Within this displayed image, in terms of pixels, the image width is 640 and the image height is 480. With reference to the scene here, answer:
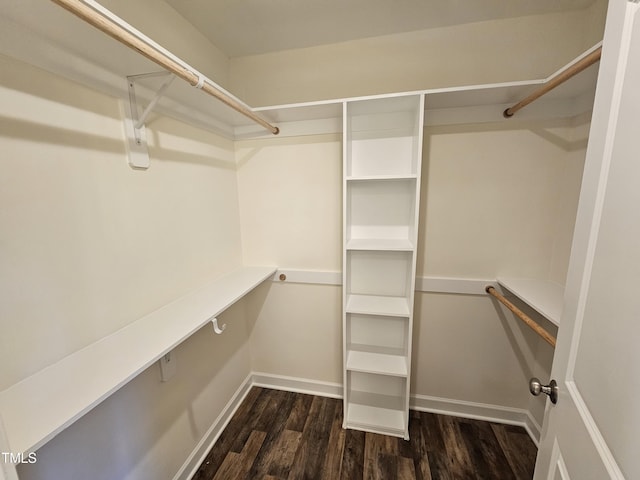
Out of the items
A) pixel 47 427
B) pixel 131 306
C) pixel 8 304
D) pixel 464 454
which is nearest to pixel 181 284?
pixel 131 306

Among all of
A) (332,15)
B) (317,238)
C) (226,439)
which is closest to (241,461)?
(226,439)

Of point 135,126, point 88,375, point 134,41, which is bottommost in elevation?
point 88,375

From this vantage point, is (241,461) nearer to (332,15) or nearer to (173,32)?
(173,32)

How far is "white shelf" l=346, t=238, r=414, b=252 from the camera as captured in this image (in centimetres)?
145

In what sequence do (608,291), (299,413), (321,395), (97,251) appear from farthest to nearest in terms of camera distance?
(321,395)
(299,413)
(97,251)
(608,291)

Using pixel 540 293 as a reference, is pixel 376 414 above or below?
below

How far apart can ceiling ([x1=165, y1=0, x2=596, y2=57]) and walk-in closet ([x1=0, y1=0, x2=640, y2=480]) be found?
2cm

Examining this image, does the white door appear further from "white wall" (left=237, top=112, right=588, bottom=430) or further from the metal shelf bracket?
the metal shelf bracket

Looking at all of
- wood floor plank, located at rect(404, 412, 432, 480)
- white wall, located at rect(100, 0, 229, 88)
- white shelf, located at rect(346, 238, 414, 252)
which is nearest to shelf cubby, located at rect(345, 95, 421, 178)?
white shelf, located at rect(346, 238, 414, 252)

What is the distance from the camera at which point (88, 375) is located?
0.75 metres

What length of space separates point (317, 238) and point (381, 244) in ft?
1.53

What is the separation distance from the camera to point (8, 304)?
702 millimetres

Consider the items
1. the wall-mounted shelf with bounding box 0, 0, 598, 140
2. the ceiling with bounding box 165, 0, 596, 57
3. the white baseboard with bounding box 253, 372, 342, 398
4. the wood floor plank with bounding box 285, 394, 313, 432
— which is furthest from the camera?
the white baseboard with bounding box 253, 372, 342, 398

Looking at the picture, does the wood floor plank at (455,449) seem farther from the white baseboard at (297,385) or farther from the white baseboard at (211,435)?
the white baseboard at (211,435)
